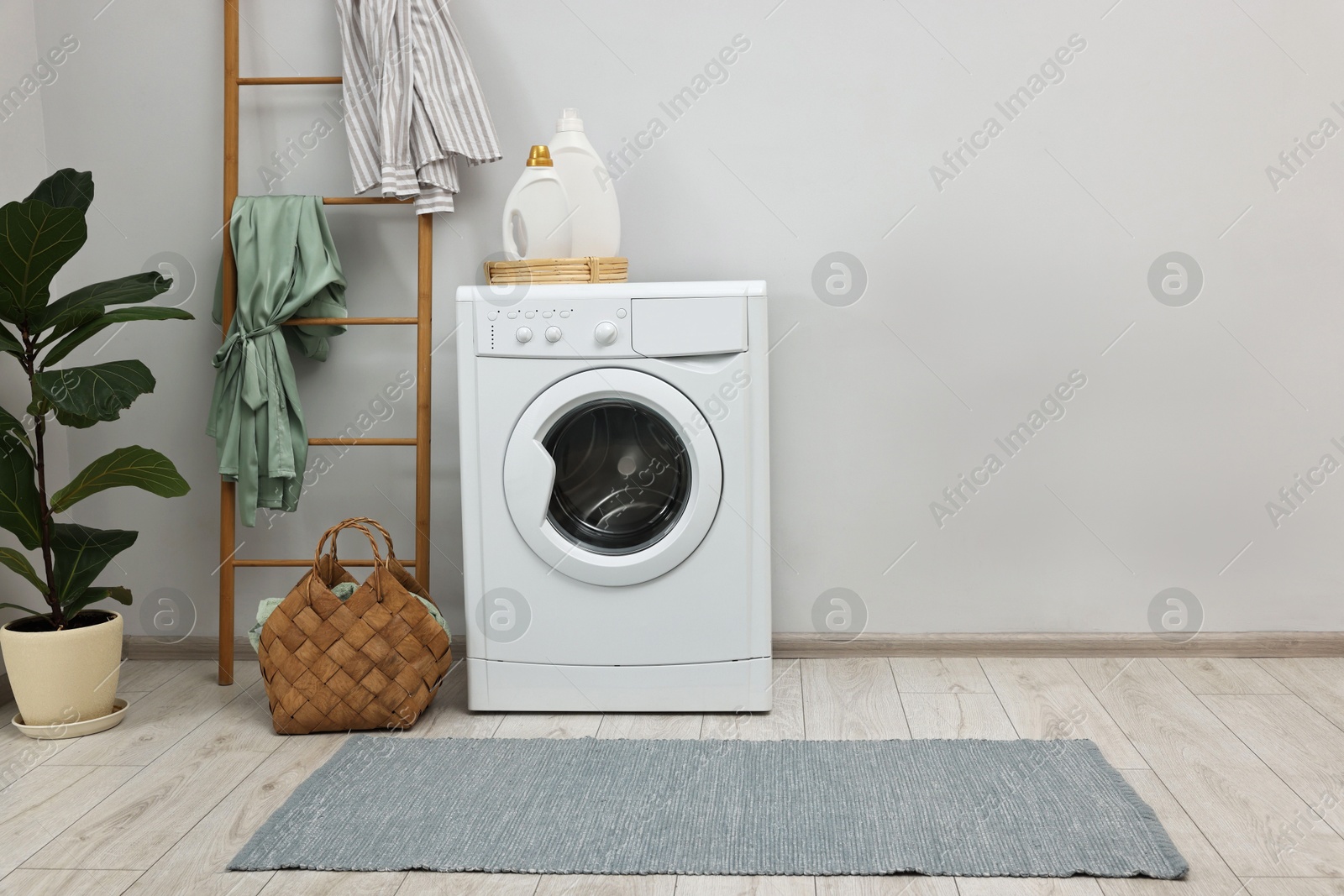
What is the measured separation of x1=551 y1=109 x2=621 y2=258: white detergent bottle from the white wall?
0.22m

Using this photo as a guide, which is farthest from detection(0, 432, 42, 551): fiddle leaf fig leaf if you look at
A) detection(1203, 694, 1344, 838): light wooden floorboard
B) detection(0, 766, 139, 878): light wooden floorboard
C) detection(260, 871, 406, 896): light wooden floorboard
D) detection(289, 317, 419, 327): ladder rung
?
detection(1203, 694, 1344, 838): light wooden floorboard

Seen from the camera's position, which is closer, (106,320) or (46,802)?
(46,802)

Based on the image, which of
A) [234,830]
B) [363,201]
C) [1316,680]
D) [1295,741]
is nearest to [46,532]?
[234,830]

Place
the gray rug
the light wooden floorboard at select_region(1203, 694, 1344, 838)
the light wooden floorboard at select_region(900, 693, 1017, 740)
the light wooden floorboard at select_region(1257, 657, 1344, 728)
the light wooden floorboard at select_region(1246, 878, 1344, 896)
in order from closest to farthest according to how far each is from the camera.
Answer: the light wooden floorboard at select_region(1246, 878, 1344, 896), the gray rug, the light wooden floorboard at select_region(1203, 694, 1344, 838), the light wooden floorboard at select_region(900, 693, 1017, 740), the light wooden floorboard at select_region(1257, 657, 1344, 728)

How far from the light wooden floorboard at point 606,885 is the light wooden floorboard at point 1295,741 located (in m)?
0.94

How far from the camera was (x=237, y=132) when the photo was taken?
238 cm

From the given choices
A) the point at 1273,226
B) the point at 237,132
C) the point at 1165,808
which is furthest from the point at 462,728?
the point at 1273,226

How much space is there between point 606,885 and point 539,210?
4.25ft

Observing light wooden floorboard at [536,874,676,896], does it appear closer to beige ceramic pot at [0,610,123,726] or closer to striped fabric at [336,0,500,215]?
beige ceramic pot at [0,610,123,726]

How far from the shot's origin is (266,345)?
7.52 ft

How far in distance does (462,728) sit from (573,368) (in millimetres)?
737

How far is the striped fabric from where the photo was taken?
7.27ft

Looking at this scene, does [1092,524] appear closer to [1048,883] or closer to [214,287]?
[1048,883]

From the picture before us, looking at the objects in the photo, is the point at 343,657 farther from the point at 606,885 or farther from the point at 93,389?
the point at 606,885
